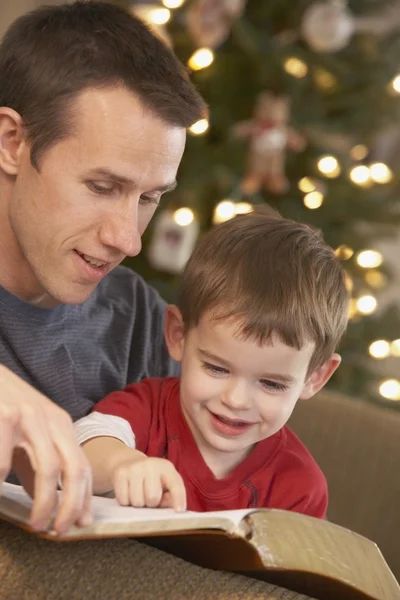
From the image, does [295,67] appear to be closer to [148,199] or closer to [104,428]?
[148,199]

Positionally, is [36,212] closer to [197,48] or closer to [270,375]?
[270,375]

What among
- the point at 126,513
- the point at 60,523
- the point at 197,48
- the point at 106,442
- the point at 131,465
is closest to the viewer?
the point at 60,523

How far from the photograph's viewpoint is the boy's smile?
1.16 metres

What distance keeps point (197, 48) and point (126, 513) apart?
2350 millimetres

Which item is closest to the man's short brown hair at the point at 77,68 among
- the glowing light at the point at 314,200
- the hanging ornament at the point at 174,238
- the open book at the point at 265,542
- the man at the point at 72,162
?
the man at the point at 72,162

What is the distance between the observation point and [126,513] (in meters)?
0.74

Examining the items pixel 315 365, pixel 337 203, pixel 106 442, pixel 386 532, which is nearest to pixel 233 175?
pixel 337 203

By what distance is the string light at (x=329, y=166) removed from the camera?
10.1ft

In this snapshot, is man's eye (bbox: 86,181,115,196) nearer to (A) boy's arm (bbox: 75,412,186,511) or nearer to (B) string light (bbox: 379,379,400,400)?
(A) boy's arm (bbox: 75,412,186,511)

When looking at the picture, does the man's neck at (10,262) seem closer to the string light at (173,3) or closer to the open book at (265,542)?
the open book at (265,542)

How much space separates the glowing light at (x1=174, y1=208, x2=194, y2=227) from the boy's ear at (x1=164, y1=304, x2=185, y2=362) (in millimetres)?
1609

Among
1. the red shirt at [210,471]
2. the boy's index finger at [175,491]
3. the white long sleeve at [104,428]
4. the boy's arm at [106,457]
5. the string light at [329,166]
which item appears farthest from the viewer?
the string light at [329,166]

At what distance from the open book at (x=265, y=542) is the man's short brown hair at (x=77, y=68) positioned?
2.30 ft

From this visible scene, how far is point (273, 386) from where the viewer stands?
3.95 feet
